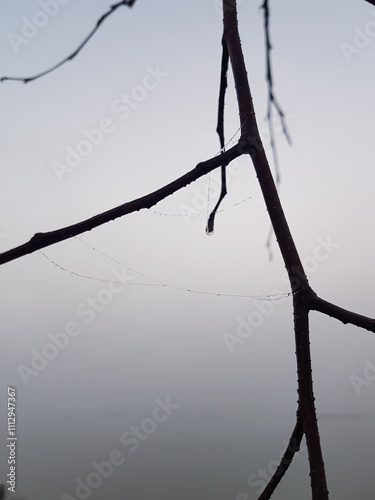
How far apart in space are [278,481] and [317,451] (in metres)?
0.06

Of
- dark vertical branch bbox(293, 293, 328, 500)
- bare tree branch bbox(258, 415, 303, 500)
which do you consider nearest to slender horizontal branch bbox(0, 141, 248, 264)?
dark vertical branch bbox(293, 293, 328, 500)

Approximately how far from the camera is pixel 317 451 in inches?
18.8

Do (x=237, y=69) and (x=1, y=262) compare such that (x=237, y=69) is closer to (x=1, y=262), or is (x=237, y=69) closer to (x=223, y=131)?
(x=223, y=131)

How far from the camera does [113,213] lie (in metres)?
0.43

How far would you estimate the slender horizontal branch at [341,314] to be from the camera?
1.70 feet

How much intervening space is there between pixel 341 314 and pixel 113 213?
10.6 inches

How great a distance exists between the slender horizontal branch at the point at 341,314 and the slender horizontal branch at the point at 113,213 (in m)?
0.18

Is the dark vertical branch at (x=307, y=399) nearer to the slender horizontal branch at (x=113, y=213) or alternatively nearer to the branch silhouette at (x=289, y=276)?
the branch silhouette at (x=289, y=276)

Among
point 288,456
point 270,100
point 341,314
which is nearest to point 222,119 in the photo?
point 270,100

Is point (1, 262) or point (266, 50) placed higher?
point (266, 50)

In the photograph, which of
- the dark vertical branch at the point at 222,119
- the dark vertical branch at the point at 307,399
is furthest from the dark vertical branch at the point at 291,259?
the dark vertical branch at the point at 222,119

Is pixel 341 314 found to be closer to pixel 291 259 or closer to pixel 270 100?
pixel 291 259

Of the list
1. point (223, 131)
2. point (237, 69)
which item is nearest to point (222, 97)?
point (223, 131)

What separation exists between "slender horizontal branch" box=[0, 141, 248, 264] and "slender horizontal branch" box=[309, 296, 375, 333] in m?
0.18
